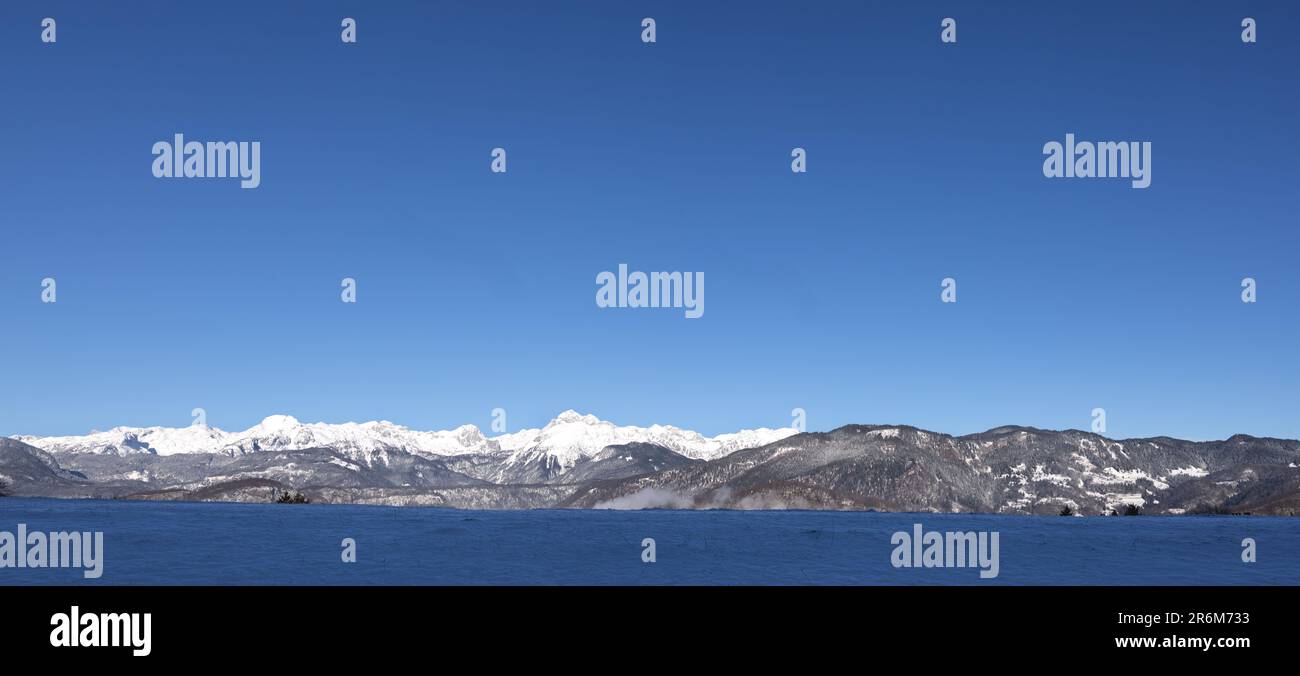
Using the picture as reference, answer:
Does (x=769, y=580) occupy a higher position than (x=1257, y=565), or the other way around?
(x=769, y=580)

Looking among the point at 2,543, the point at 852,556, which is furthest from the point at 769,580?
the point at 2,543
